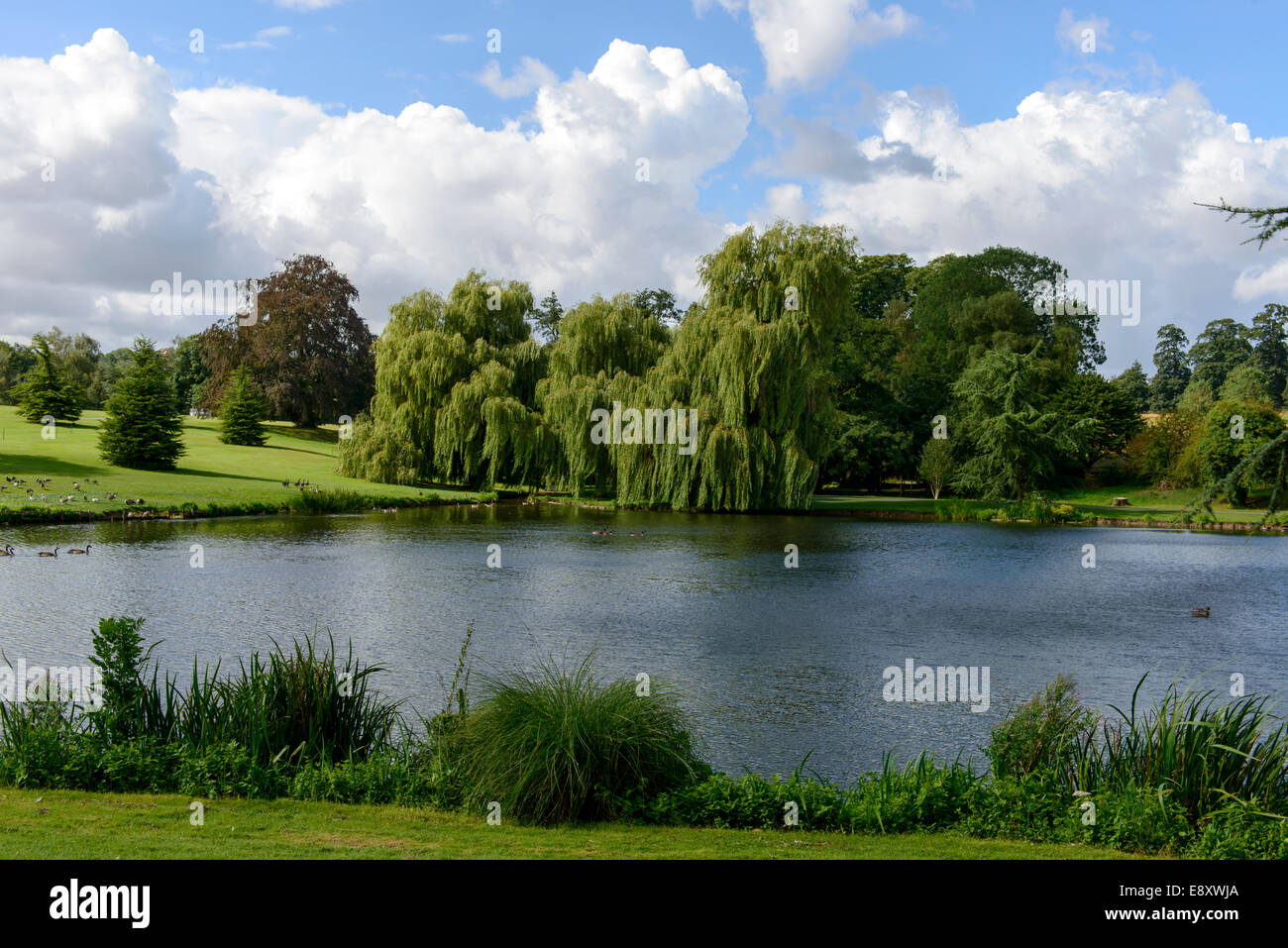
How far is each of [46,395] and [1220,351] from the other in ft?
304

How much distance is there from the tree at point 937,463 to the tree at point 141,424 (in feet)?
118

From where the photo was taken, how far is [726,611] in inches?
693

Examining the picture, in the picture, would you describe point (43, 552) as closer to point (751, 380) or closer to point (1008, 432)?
point (751, 380)

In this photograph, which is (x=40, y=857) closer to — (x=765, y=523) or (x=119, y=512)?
(x=119, y=512)

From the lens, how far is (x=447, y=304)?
46531 millimetres

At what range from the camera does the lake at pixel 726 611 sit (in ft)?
37.9

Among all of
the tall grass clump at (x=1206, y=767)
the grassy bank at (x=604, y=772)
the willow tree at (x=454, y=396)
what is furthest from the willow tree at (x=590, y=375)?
the tall grass clump at (x=1206, y=767)

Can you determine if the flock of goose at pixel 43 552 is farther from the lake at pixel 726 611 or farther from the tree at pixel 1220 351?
the tree at pixel 1220 351

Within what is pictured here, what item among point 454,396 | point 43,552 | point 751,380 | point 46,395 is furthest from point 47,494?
point 751,380

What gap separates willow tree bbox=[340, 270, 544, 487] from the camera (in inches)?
1690

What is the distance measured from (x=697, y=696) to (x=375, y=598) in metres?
8.63
